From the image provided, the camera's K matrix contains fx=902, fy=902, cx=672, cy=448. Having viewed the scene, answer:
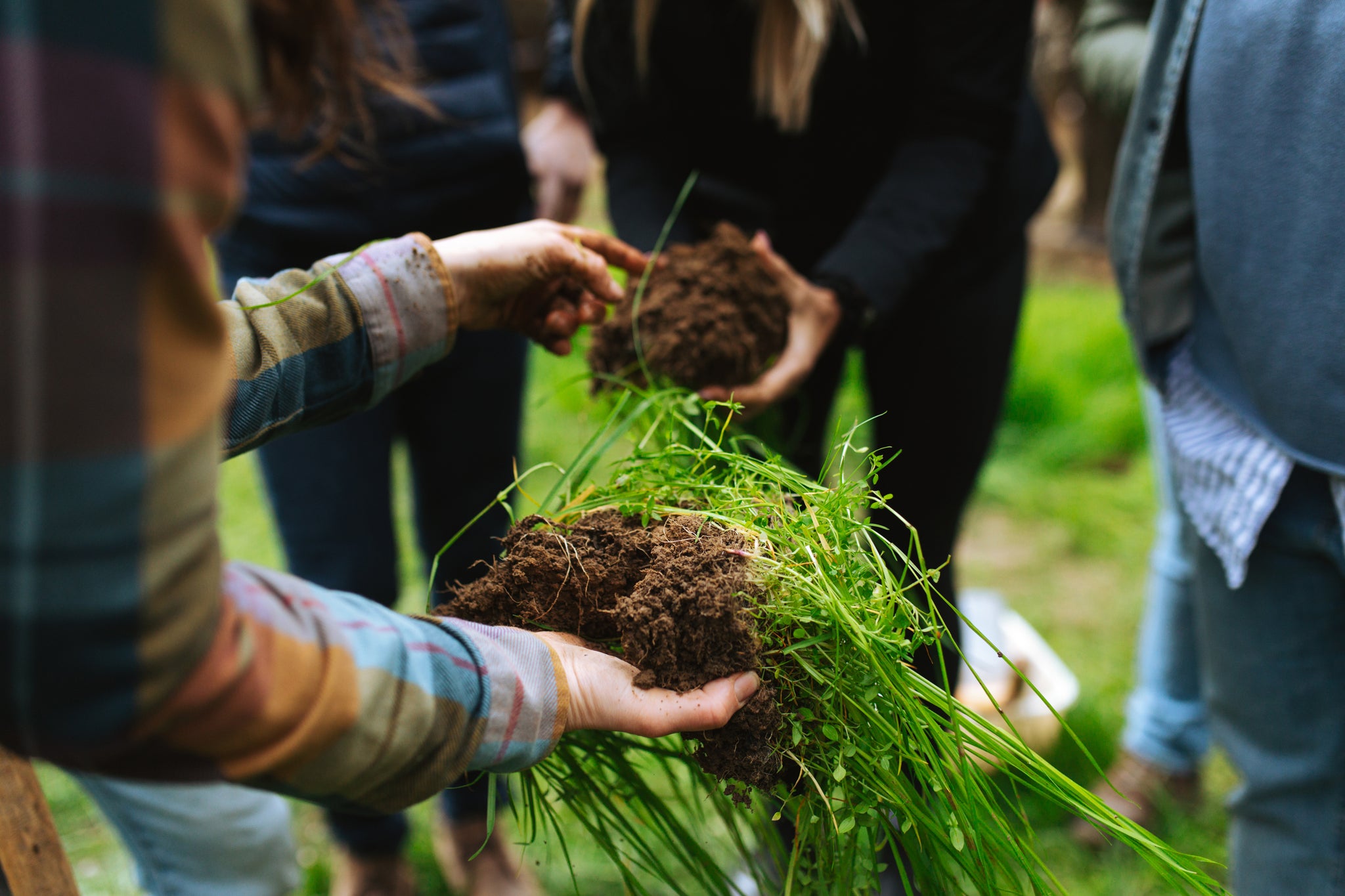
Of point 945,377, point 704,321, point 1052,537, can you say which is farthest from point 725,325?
point 1052,537

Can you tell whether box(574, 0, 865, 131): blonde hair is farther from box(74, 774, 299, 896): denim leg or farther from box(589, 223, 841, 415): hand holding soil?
box(74, 774, 299, 896): denim leg

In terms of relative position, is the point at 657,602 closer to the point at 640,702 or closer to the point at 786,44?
the point at 640,702

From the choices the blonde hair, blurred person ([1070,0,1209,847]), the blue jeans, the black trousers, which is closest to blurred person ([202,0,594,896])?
the blonde hair

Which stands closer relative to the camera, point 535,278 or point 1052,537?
point 535,278

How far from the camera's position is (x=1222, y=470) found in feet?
3.98

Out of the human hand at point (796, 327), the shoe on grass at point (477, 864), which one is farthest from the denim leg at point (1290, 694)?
the shoe on grass at point (477, 864)

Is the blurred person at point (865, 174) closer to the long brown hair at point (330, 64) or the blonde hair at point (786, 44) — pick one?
the blonde hair at point (786, 44)

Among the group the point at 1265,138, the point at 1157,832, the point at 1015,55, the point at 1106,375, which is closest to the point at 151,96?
the point at 1265,138

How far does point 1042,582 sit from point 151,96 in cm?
296

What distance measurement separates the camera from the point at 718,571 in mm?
874

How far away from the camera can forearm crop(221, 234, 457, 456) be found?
3.08 ft

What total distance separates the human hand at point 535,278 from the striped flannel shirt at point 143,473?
554 mm

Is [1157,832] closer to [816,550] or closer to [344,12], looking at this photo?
[816,550]

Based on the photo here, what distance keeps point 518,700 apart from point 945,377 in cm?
111
